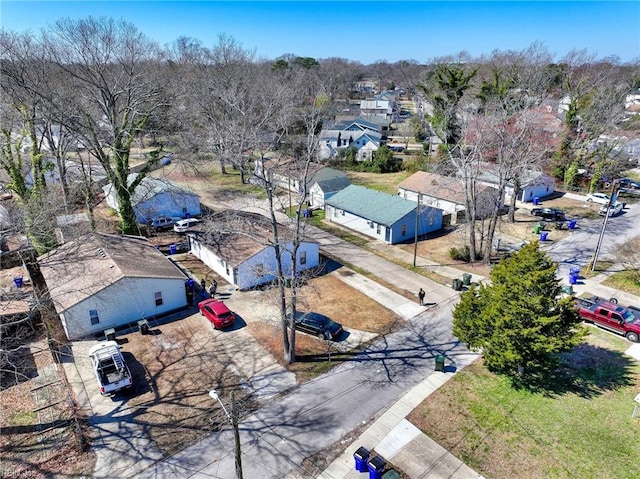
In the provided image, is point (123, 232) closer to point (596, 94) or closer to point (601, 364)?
point (601, 364)

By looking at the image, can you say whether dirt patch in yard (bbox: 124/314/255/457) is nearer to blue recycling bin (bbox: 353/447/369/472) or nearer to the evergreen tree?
blue recycling bin (bbox: 353/447/369/472)

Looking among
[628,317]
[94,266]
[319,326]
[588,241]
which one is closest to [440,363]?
[319,326]

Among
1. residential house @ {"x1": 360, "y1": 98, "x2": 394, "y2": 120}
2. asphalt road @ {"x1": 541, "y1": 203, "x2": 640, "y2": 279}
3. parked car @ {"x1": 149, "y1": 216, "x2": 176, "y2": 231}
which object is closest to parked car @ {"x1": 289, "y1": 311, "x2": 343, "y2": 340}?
asphalt road @ {"x1": 541, "y1": 203, "x2": 640, "y2": 279}

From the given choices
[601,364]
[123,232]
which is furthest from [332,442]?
[123,232]

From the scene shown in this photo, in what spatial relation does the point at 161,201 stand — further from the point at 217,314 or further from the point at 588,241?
the point at 588,241

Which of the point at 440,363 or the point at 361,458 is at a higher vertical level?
the point at 361,458

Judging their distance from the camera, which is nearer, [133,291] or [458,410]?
[458,410]

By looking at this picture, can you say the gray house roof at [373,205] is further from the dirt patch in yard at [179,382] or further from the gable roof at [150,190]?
the dirt patch in yard at [179,382]

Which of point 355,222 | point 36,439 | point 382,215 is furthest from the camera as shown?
point 355,222
